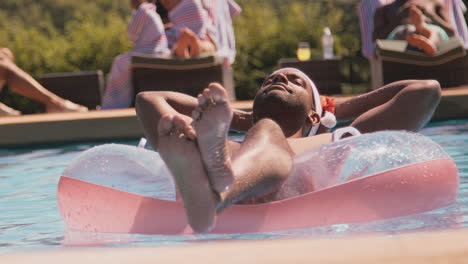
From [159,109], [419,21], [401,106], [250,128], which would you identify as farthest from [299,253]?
[419,21]

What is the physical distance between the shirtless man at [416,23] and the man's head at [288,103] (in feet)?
17.5

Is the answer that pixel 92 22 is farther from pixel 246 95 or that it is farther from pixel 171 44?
pixel 171 44

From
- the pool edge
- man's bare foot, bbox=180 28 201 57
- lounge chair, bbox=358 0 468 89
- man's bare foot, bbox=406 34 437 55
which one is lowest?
lounge chair, bbox=358 0 468 89

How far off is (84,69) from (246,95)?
260 cm

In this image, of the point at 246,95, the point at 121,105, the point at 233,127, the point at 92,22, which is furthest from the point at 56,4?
the point at 233,127

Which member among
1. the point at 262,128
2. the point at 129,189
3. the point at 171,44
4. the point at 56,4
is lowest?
the point at 56,4

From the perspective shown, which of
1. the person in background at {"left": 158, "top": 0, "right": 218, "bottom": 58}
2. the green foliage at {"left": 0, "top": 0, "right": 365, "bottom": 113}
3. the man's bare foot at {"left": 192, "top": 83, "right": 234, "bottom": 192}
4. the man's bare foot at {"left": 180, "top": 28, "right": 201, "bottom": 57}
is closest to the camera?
the man's bare foot at {"left": 192, "top": 83, "right": 234, "bottom": 192}

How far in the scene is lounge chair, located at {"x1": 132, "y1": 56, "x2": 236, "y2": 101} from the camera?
940 cm

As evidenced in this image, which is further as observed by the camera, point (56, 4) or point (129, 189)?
point (56, 4)

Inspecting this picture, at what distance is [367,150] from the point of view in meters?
3.35

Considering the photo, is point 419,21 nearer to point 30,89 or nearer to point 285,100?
point 30,89

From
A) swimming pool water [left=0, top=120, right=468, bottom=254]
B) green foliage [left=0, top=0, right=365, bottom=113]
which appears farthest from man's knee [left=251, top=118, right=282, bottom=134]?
green foliage [left=0, top=0, right=365, bottom=113]

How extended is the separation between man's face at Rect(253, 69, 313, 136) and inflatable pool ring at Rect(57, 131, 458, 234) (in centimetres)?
27

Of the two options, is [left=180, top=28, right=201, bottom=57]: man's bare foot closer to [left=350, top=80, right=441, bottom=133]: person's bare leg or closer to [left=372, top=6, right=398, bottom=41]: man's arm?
[left=372, top=6, right=398, bottom=41]: man's arm
